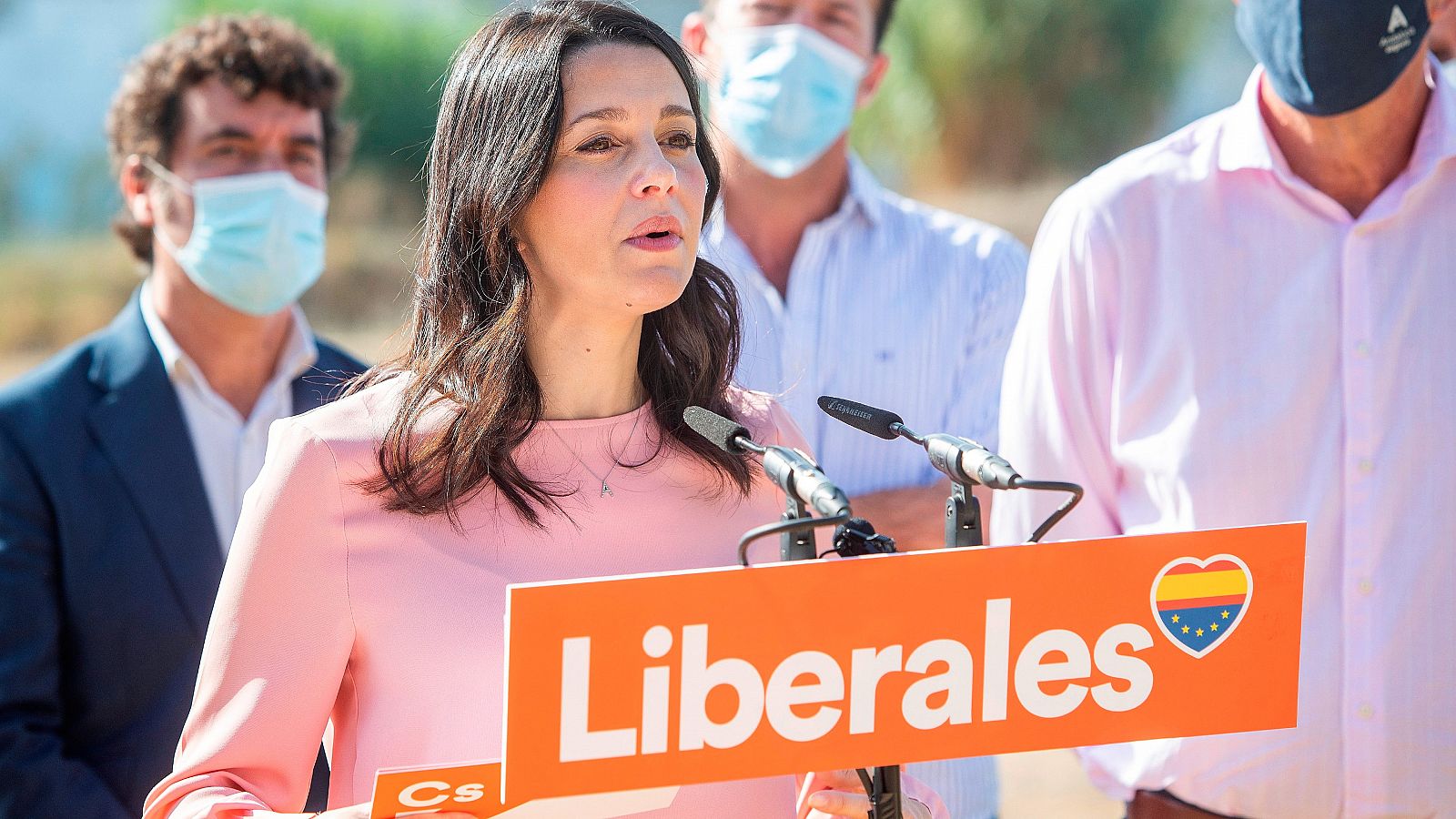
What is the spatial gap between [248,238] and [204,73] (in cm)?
49

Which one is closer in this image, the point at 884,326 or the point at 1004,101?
the point at 884,326

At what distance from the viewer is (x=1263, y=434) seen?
106 inches

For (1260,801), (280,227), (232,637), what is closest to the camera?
(232,637)

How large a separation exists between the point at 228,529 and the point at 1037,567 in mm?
2408

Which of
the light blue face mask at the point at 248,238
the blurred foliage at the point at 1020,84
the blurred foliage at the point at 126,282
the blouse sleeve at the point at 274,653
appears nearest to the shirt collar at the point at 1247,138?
the blouse sleeve at the point at 274,653

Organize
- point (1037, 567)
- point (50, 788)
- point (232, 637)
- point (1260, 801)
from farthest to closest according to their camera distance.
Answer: point (50, 788) → point (1260, 801) → point (232, 637) → point (1037, 567)

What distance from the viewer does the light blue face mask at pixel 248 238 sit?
365 centimetres

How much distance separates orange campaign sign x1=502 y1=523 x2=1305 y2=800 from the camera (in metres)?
1.43

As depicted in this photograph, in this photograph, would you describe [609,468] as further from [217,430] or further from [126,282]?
[126,282]

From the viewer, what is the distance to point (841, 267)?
3.53 m

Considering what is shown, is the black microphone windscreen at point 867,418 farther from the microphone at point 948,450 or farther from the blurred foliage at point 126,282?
the blurred foliage at point 126,282

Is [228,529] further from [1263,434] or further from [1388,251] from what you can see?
[1388,251]

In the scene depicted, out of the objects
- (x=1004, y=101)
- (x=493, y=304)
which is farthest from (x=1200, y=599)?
(x=1004, y=101)

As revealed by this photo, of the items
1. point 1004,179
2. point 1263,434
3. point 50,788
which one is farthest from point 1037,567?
point 1004,179
